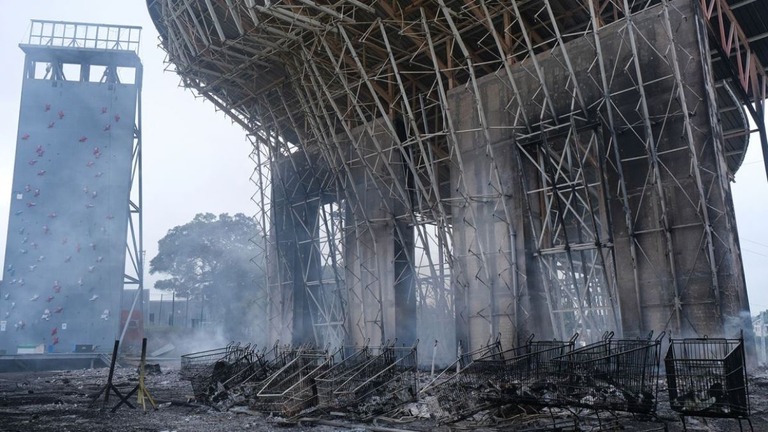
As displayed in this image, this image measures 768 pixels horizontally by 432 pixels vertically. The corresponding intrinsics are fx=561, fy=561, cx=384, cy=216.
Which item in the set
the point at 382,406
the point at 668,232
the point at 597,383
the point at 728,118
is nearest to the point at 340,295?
the point at 382,406

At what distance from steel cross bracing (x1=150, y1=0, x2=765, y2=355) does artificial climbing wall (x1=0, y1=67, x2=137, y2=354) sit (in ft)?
58.1

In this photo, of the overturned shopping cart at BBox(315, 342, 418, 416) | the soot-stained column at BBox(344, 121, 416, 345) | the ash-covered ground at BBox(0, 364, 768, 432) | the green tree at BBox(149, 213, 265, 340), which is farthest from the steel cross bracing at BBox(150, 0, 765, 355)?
the green tree at BBox(149, 213, 265, 340)

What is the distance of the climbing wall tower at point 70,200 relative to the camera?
34.2 metres

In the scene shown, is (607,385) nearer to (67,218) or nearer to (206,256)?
(67,218)

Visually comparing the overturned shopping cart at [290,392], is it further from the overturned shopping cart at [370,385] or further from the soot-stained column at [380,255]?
the soot-stained column at [380,255]

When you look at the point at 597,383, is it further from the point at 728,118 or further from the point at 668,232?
the point at 728,118

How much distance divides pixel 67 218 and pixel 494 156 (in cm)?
3043

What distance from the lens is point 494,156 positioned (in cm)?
1584

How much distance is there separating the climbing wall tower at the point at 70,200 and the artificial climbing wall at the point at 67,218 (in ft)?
0.20

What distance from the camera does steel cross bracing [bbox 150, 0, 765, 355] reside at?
12.6 metres

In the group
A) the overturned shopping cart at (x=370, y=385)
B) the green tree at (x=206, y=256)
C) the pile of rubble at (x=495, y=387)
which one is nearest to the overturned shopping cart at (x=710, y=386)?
the pile of rubble at (x=495, y=387)

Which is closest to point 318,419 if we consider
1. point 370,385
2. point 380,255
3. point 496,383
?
point 370,385

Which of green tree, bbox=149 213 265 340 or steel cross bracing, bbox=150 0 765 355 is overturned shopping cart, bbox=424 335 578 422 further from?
green tree, bbox=149 213 265 340

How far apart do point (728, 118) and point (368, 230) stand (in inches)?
632
